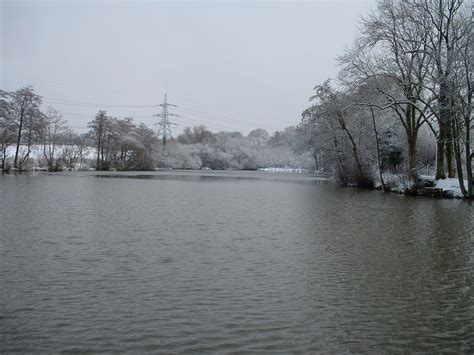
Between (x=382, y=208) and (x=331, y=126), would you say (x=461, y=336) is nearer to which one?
(x=382, y=208)

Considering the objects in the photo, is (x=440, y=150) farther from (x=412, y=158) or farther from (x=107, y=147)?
(x=107, y=147)

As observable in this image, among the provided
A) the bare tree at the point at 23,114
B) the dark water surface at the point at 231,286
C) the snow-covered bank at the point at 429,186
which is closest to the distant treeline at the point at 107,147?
the bare tree at the point at 23,114

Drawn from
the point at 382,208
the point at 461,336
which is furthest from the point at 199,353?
A: the point at 382,208

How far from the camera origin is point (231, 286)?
782 centimetres

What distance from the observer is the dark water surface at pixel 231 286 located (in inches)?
218

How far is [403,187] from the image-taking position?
102 feet

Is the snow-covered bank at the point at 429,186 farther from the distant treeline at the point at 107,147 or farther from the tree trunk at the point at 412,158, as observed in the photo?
the distant treeline at the point at 107,147

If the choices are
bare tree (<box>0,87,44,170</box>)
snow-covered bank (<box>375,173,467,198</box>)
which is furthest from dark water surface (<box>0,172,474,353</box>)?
bare tree (<box>0,87,44,170</box>)

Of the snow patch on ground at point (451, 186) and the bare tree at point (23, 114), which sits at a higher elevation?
the bare tree at point (23, 114)

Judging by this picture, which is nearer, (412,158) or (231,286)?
(231,286)

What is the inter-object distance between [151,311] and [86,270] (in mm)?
2789

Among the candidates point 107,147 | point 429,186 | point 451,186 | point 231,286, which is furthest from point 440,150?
point 107,147

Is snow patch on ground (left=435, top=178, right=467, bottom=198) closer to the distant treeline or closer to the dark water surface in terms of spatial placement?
the dark water surface

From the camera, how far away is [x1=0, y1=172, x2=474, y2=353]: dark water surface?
5535 millimetres
